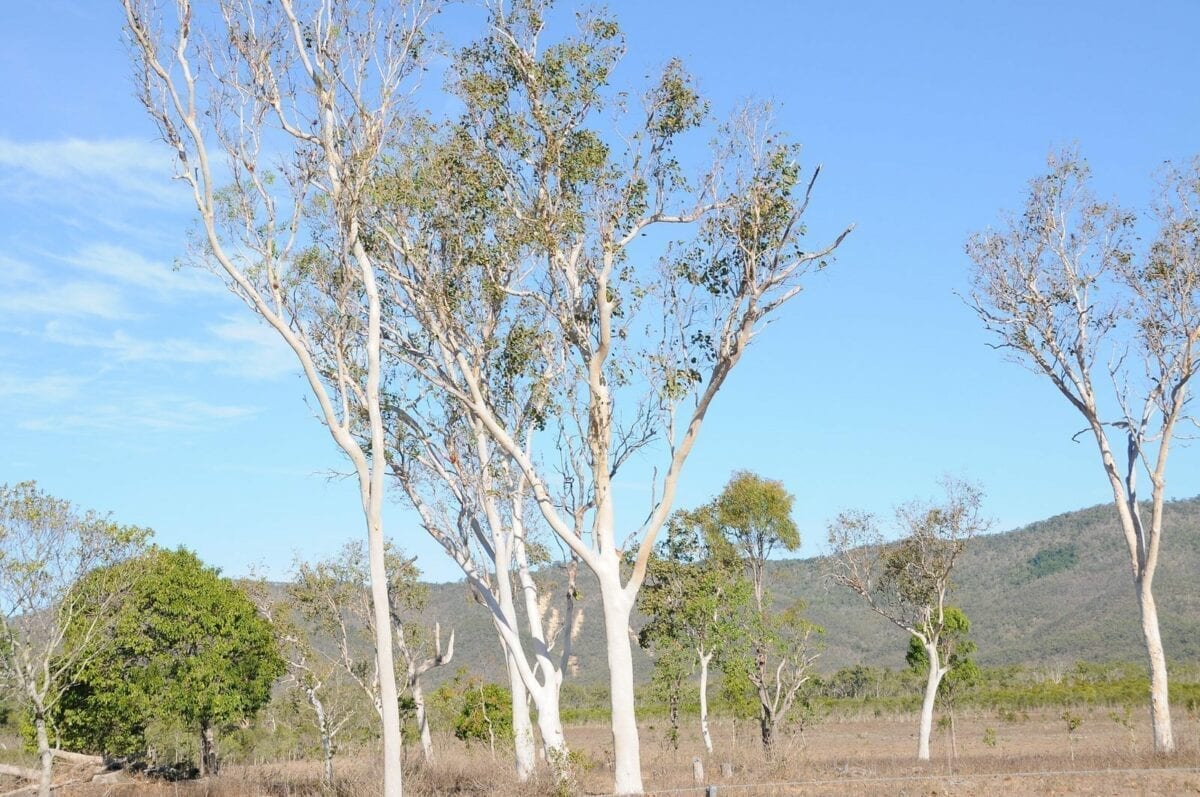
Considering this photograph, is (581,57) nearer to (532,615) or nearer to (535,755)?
(532,615)

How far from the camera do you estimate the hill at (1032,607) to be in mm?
75375

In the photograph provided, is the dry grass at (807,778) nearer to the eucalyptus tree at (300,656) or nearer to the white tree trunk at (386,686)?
the white tree trunk at (386,686)

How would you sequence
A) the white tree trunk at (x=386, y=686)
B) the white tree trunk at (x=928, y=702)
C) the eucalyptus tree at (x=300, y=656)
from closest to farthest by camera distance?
the white tree trunk at (x=386, y=686)
the white tree trunk at (x=928, y=702)
the eucalyptus tree at (x=300, y=656)

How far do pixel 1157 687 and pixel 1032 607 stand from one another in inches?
2831

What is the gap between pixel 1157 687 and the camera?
2216cm

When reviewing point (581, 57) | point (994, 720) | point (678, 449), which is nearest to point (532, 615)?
point (678, 449)

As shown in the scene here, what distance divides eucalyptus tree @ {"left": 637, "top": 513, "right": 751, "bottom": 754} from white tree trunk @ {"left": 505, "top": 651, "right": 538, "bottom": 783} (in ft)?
38.1

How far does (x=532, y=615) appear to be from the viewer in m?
22.9

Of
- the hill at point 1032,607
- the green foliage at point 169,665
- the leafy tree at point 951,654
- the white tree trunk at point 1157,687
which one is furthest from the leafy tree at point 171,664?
the hill at point 1032,607

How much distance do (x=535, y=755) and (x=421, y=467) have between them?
669cm

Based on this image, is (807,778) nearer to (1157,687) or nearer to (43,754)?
(1157,687)

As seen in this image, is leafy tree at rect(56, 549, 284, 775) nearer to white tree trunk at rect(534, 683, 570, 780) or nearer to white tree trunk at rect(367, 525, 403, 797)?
white tree trunk at rect(534, 683, 570, 780)

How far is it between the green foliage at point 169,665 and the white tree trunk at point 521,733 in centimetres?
1102

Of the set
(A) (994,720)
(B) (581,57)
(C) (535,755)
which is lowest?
(A) (994,720)
